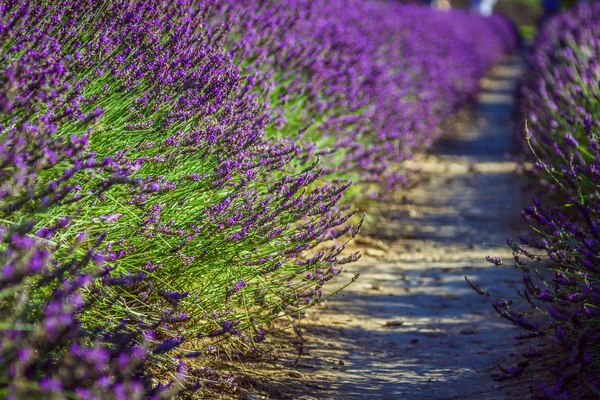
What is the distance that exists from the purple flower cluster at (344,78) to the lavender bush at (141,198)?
0.22 m

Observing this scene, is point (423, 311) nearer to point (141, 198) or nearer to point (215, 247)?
point (215, 247)

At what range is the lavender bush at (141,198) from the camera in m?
1.84

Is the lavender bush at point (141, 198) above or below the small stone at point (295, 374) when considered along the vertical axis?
above

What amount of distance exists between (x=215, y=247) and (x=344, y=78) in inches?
96.7

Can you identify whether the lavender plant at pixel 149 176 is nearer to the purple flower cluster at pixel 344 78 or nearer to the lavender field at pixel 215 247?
the lavender field at pixel 215 247

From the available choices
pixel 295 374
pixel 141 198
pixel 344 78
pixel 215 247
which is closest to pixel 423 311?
pixel 295 374

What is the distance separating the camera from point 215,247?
8.68ft

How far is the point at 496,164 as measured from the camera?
8.07 meters

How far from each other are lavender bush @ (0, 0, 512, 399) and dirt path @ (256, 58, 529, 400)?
42cm

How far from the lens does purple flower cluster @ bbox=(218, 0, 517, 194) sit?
12.8ft

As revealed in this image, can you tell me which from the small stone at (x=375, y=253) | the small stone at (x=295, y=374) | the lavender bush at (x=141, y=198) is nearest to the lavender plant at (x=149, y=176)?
the lavender bush at (x=141, y=198)

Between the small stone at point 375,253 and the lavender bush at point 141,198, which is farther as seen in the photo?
the small stone at point 375,253

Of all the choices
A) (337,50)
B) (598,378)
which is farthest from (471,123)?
(598,378)

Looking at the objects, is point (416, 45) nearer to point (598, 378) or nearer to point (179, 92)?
point (179, 92)
